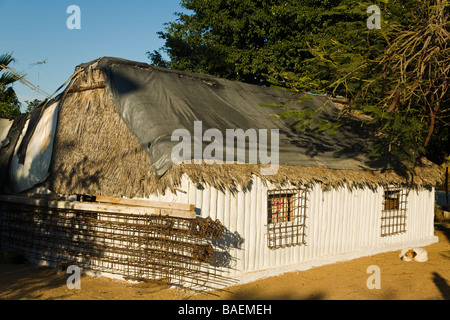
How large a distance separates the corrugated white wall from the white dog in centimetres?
81

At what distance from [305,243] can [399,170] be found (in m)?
4.08

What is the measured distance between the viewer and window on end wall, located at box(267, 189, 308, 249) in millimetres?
9547

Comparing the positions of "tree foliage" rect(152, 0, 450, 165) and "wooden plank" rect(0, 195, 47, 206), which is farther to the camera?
"wooden plank" rect(0, 195, 47, 206)

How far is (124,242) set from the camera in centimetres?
878

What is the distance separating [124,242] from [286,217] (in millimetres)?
3566

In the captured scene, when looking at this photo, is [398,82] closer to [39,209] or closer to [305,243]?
[305,243]

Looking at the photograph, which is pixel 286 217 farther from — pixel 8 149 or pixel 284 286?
pixel 8 149

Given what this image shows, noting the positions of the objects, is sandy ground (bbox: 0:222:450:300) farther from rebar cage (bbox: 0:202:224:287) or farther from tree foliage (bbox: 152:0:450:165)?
tree foliage (bbox: 152:0:450:165)

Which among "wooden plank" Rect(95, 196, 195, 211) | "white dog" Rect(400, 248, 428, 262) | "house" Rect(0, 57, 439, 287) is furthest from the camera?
"white dog" Rect(400, 248, 428, 262)

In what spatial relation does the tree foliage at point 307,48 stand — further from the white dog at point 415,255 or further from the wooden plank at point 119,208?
the wooden plank at point 119,208

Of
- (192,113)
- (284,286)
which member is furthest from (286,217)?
(192,113)

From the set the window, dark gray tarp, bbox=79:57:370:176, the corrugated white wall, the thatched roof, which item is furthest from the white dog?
dark gray tarp, bbox=79:57:370:176

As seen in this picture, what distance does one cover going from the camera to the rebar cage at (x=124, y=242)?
780 cm
